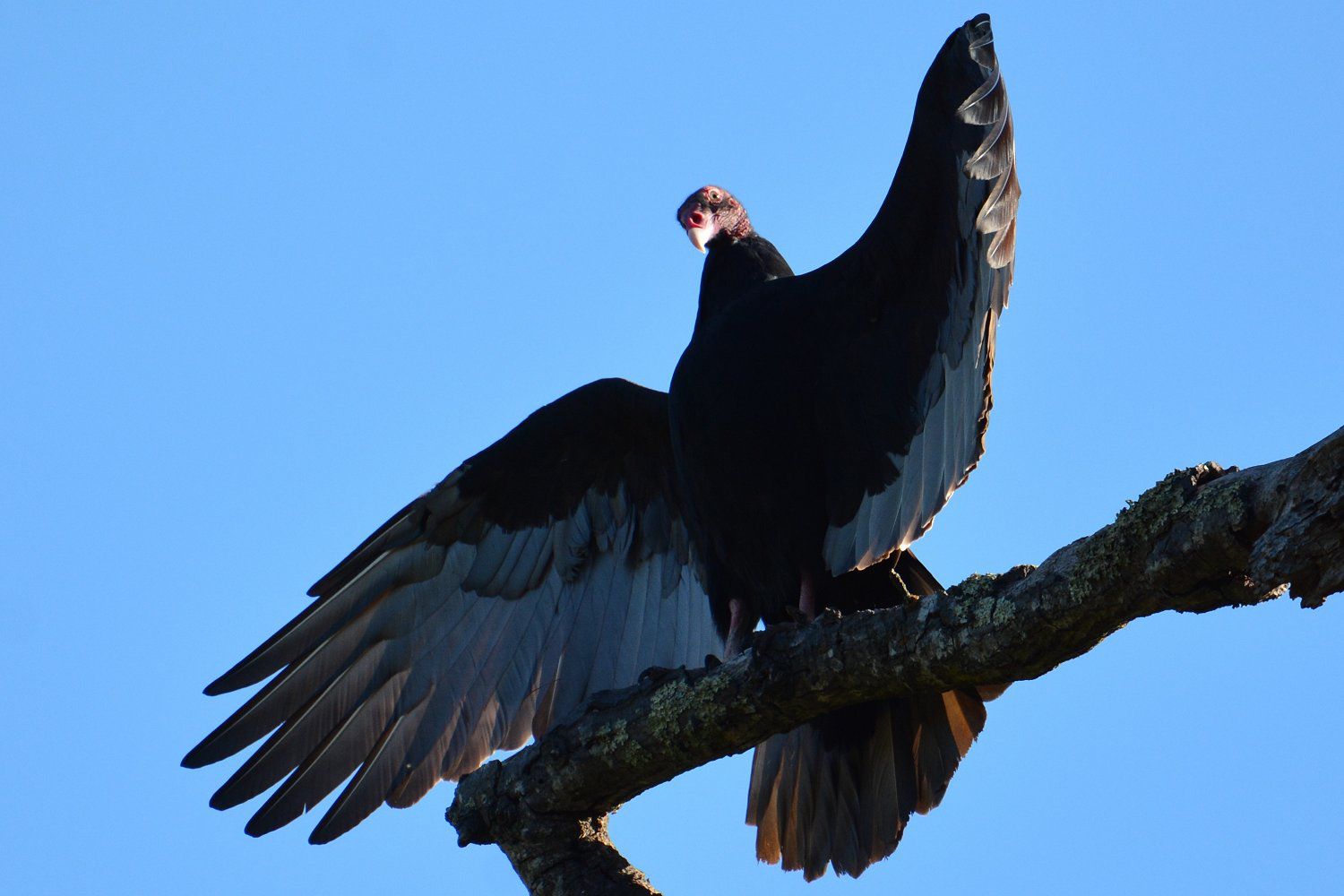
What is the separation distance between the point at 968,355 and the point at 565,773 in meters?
1.45

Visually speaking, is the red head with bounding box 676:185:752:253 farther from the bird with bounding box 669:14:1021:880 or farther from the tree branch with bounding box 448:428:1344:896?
the tree branch with bounding box 448:428:1344:896

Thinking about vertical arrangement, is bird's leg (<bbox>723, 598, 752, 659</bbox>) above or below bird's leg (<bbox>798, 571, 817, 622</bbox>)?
above

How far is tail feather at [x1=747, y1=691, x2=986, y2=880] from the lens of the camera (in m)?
4.12

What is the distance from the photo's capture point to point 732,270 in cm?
489

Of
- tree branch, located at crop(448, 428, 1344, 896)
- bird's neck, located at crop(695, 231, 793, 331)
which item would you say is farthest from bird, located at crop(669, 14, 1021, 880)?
tree branch, located at crop(448, 428, 1344, 896)

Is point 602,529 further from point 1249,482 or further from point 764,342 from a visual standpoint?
point 1249,482

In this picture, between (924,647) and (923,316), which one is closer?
(924,647)

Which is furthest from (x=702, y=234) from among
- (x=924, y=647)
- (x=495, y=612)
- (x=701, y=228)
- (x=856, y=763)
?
(x=924, y=647)

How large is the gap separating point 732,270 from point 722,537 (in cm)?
91

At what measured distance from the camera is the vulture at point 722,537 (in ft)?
13.2

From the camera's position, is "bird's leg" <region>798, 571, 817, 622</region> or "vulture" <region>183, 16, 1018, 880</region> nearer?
"vulture" <region>183, 16, 1018, 880</region>

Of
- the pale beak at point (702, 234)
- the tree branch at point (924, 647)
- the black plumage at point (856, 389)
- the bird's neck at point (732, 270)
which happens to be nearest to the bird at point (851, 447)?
the black plumage at point (856, 389)

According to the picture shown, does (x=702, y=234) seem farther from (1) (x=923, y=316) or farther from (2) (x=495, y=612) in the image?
(2) (x=495, y=612)

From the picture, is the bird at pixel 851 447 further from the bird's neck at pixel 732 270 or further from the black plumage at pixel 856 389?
the bird's neck at pixel 732 270
